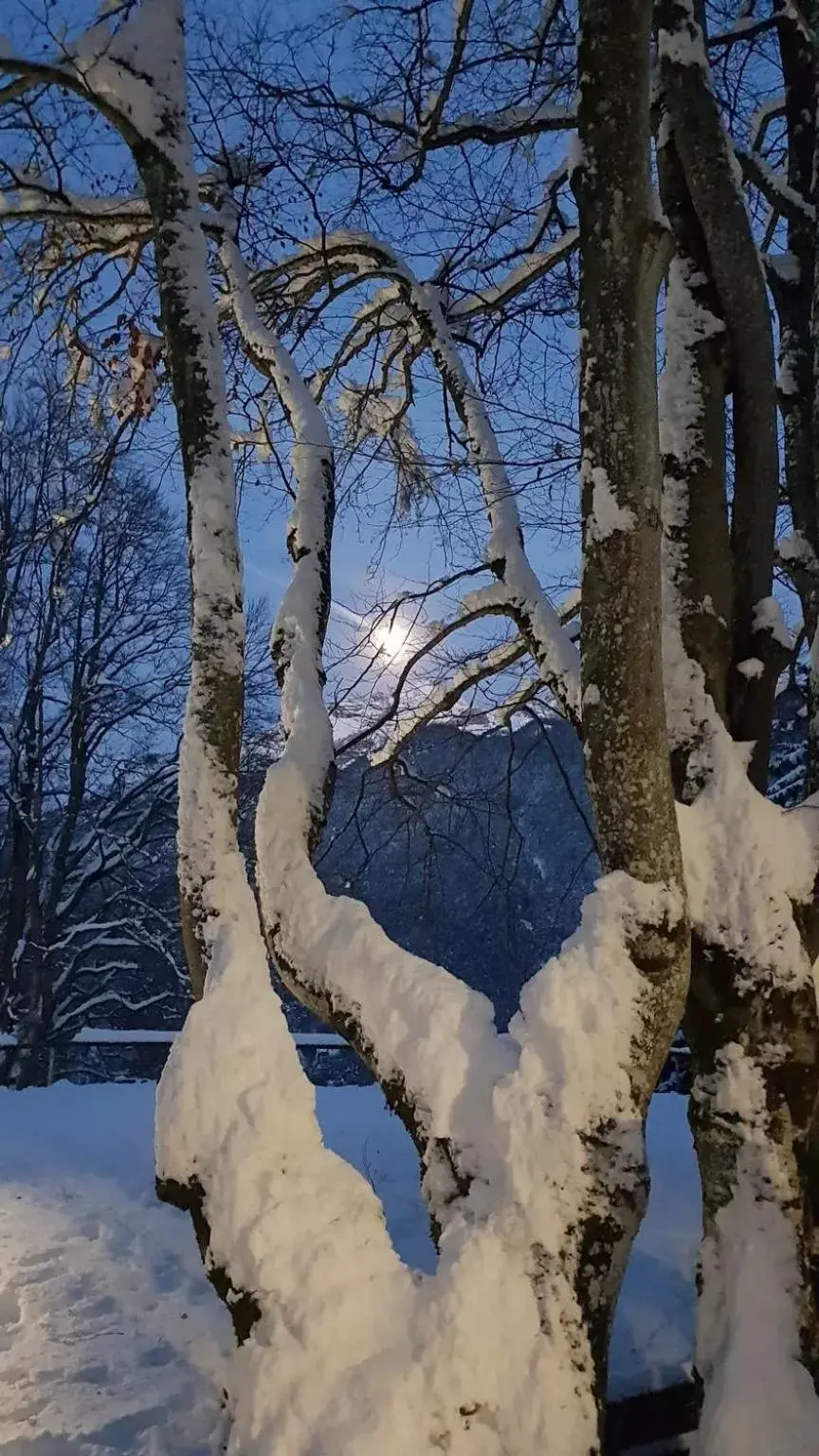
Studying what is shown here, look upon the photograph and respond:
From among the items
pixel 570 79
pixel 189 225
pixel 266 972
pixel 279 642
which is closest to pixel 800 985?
pixel 266 972

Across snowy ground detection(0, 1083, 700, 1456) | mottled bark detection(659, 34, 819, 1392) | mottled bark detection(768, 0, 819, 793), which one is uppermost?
mottled bark detection(768, 0, 819, 793)

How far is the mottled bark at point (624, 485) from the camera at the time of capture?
216 cm

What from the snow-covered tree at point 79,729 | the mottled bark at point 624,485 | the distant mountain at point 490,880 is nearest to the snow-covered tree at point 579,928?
the mottled bark at point 624,485

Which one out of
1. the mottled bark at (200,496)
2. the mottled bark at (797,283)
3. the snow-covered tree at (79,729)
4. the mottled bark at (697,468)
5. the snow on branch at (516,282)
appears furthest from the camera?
the snow-covered tree at (79,729)

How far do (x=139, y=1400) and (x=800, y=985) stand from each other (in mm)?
2554

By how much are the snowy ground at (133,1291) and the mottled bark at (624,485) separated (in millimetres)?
2100

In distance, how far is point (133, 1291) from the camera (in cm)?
389

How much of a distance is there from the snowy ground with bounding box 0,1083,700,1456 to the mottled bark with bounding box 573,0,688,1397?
210 centimetres

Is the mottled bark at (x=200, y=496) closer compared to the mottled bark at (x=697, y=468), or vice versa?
the mottled bark at (x=200, y=496)

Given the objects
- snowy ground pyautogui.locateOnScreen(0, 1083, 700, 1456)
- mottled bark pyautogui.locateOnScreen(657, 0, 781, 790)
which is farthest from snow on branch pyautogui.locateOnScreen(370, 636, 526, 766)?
snowy ground pyautogui.locateOnScreen(0, 1083, 700, 1456)

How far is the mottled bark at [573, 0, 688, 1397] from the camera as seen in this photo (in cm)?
216

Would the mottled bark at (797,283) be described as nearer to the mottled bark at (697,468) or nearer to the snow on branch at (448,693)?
the mottled bark at (697,468)

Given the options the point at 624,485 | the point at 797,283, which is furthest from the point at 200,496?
the point at 797,283

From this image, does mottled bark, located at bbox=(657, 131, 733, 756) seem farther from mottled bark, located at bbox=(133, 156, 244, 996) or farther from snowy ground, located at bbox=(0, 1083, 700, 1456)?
snowy ground, located at bbox=(0, 1083, 700, 1456)
